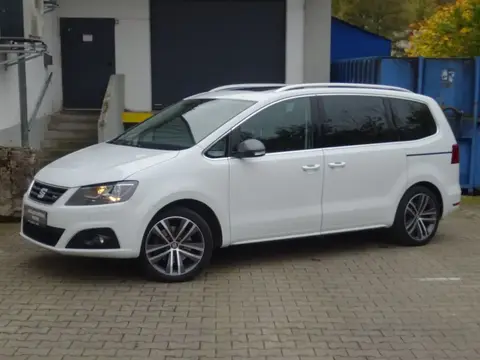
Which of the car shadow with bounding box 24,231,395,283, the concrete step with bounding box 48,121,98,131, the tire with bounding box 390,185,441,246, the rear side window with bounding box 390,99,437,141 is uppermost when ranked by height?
the rear side window with bounding box 390,99,437,141

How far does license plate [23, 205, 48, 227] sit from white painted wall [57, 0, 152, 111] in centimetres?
876

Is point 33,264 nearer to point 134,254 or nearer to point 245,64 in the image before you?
point 134,254

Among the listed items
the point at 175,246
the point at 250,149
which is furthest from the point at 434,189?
the point at 175,246

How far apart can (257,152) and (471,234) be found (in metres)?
3.78

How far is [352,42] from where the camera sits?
57.6 ft

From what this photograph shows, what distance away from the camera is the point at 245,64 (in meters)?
15.6

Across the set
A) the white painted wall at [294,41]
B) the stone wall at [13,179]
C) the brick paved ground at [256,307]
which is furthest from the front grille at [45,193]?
the white painted wall at [294,41]

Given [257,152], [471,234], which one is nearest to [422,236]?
[471,234]

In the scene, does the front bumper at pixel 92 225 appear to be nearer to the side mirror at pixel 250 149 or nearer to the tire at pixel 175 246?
the tire at pixel 175 246

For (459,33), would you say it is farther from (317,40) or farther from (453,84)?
(453,84)

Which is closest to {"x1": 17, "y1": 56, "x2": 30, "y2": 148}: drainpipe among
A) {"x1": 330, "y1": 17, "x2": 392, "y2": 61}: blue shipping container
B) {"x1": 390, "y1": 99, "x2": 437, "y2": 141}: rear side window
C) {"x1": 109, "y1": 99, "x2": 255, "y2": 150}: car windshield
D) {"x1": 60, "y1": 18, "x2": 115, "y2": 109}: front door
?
{"x1": 109, "y1": 99, "x2": 255, "y2": 150}: car windshield

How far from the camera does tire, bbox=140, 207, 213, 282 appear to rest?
6539mm

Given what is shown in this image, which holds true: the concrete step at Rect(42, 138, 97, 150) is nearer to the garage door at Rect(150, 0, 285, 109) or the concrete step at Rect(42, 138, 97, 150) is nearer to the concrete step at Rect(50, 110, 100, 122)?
the concrete step at Rect(50, 110, 100, 122)

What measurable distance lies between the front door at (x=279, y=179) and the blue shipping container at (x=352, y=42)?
407 inches
